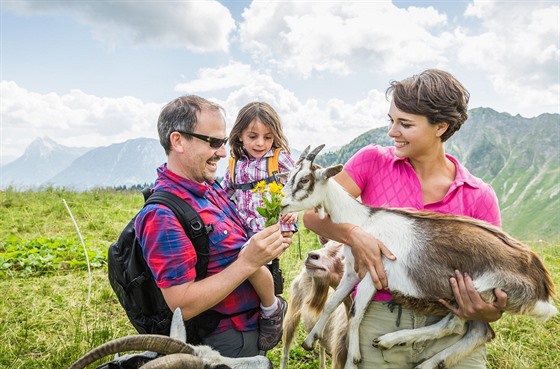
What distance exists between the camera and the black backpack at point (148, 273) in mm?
2453

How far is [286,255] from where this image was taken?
9.10 m

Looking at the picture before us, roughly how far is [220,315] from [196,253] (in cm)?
53

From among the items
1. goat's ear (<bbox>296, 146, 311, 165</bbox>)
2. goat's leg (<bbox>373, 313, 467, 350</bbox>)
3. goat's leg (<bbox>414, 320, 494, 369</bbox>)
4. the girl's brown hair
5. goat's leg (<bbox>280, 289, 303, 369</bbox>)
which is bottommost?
goat's leg (<bbox>280, 289, 303, 369</bbox>)

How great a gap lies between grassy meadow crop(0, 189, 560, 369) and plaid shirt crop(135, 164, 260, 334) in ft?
7.57

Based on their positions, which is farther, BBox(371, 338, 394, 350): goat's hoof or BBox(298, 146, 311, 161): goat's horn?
BBox(298, 146, 311, 161): goat's horn

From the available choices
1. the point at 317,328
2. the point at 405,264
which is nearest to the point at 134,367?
the point at 317,328

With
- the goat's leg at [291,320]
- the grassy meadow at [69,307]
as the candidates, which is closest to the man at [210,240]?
the goat's leg at [291,320]

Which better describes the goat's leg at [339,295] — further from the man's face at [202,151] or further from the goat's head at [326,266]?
the man's face at [202,151]

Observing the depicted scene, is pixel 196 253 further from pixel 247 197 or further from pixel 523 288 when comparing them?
pixel 247 197

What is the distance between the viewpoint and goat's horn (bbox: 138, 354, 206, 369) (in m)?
2.14

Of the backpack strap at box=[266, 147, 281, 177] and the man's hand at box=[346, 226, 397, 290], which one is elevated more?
the backpack strap at box=[266, 147, 281, 177]

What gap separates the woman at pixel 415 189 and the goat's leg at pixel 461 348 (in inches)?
2.7

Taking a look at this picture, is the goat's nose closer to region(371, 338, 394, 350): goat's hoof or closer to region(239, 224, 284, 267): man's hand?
region(371, 338, 394, 350): goat's hoof

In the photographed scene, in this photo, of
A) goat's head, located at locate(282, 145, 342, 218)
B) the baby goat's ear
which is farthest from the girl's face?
the baby goat's ear
